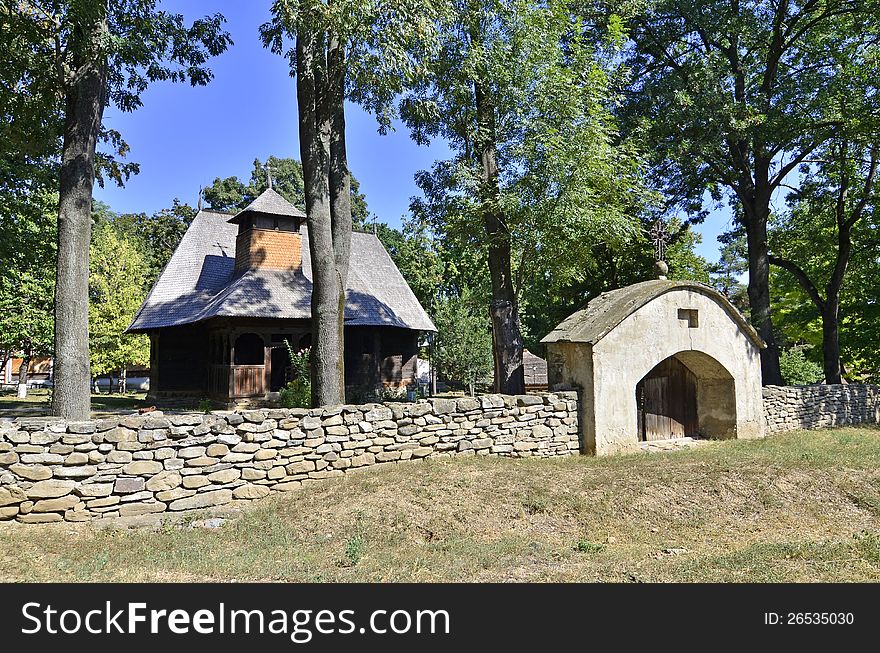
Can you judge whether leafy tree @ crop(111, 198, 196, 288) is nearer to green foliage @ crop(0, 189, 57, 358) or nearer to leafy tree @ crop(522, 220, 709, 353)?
green foliage @ crop(0, 189, 57, 358)

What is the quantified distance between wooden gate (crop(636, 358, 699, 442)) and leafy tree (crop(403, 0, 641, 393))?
2.88 m

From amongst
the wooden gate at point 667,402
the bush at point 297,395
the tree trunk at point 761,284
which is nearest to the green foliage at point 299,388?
the bush at point 297,395

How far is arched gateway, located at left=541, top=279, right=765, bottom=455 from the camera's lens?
11.4 m

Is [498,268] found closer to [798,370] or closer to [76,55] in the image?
[76,55]

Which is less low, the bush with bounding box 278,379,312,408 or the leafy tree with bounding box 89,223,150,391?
the leafy tree with bounding box 89,223,150,391

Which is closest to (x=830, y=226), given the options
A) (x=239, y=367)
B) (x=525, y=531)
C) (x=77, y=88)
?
(x=525, y=531)

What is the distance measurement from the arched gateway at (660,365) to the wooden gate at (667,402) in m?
0.02

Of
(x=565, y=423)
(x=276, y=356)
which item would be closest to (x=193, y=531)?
(x=565, y=423)

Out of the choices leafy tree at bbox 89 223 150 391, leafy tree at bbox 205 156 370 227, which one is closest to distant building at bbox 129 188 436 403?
leafy tree at bbox 89 223 150 391

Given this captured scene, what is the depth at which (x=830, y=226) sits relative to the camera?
22000 mm

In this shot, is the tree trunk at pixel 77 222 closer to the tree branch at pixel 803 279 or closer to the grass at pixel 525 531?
the grass at pixel 525 531

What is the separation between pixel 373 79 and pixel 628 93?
41.4 feet

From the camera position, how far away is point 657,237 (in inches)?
542

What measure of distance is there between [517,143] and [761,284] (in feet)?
34.9
